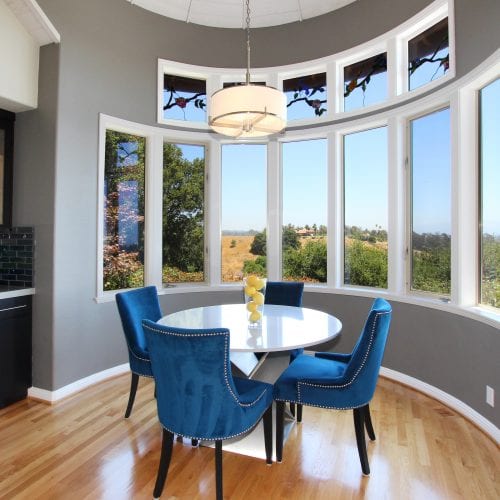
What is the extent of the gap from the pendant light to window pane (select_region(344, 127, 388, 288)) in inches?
68.4

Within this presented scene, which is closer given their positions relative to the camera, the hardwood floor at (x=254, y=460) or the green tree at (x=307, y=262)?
the hardwood floor at (x=254, y=460)

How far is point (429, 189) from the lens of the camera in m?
3.40

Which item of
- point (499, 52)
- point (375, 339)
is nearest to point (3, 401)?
point (375, 339)

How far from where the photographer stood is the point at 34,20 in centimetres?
303

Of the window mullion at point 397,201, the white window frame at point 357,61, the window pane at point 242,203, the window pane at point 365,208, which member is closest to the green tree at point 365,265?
the window pane at point 365,208

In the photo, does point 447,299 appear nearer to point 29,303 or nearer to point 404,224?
point 404,224

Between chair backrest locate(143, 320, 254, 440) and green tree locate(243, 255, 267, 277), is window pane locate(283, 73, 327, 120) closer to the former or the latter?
green tree locate(243, 255, 267, 277)

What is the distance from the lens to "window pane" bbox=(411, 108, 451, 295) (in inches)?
127

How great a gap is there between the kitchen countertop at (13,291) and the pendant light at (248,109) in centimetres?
211

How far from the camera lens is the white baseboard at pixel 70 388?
316cm

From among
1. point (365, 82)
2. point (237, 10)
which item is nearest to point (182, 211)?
point (237, 10)

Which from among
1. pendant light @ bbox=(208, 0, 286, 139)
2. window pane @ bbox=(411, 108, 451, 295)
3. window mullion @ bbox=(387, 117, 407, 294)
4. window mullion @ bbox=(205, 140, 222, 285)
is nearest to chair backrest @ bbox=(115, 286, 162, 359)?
window mullion @ bbox=(205, 140, 222, 285)

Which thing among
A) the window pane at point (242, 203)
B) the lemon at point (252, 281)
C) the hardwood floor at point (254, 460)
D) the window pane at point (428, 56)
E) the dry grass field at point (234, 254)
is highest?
the window pane at point (428, 56)

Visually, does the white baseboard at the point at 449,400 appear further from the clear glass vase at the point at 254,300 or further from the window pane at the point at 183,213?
the window pane at the point at 183,213
